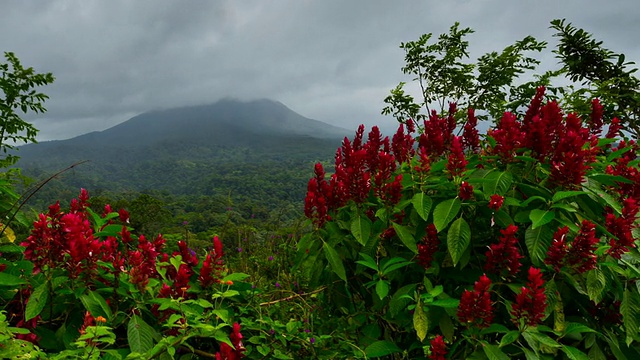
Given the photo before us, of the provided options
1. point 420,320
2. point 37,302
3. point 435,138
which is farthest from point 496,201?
point 37,302

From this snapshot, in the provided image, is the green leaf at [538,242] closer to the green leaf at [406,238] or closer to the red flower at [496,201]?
the red flower at [496,201]

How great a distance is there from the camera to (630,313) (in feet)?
5.16

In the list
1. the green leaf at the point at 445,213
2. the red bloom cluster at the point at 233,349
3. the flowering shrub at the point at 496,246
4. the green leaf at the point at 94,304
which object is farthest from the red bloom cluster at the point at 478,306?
the green leaf at the point at 94,304

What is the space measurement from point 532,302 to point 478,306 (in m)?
0.18

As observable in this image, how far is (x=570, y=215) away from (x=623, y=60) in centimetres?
459

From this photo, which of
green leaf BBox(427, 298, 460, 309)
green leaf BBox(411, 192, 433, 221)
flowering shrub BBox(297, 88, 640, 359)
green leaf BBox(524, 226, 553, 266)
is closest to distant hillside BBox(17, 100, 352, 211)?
flowering shrub BBox(297, 88, 640, 359)

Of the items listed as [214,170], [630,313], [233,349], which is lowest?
[214,170]

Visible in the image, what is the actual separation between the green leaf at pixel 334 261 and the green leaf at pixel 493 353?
609mm

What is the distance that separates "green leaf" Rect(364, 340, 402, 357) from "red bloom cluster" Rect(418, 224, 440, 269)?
15.1 inches

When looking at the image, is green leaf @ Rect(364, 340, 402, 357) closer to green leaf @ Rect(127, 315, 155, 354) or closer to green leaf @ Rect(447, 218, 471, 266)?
green leaf @ Rect(447, 218, 471, 266)

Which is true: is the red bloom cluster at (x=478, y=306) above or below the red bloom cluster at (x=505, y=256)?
below

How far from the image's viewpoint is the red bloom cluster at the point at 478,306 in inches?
55.1

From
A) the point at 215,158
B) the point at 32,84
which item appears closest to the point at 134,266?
the point at 32,84

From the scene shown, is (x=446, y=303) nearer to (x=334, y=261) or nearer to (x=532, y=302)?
(x=532, y=302)
